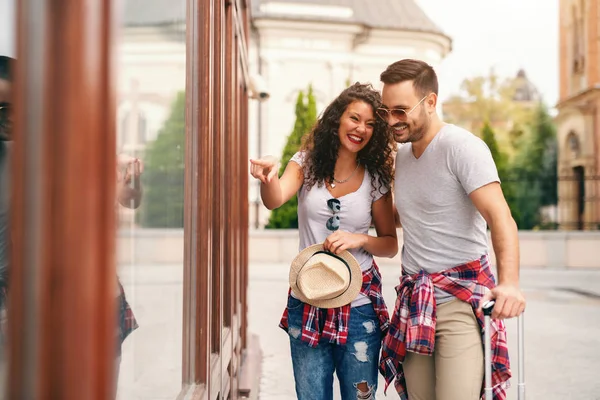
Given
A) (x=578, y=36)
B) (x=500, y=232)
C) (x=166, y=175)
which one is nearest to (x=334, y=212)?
(x=500, y=232)

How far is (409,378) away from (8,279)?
2.21m

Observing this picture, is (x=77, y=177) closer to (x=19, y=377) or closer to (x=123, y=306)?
(x=19, y=377)

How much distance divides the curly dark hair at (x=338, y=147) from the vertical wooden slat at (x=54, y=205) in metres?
2.19

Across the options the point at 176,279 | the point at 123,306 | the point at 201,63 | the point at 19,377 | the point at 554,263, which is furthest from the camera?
the point at 554,263

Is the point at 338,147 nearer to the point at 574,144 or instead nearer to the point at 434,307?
the point at 434,307

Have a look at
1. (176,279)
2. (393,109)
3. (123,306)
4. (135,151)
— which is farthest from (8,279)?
(393,109)

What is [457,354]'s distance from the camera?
2.50 meters

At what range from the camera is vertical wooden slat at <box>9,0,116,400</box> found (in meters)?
0.65

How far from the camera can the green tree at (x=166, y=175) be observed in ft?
4.54

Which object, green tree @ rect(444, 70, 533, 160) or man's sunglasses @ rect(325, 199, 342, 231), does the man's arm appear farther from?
green tree @ rect(444, 70, 533, 160)

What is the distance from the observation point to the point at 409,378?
2.68 metres

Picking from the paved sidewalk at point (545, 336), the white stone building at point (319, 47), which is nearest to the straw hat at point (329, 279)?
the paved sidewalk at point (545, 336)

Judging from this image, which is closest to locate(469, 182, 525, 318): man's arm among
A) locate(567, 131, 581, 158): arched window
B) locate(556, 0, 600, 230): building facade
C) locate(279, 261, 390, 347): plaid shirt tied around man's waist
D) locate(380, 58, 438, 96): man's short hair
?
locate(380, 58, 438, 96): man's short hair

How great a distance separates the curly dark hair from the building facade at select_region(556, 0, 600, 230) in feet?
68.0
